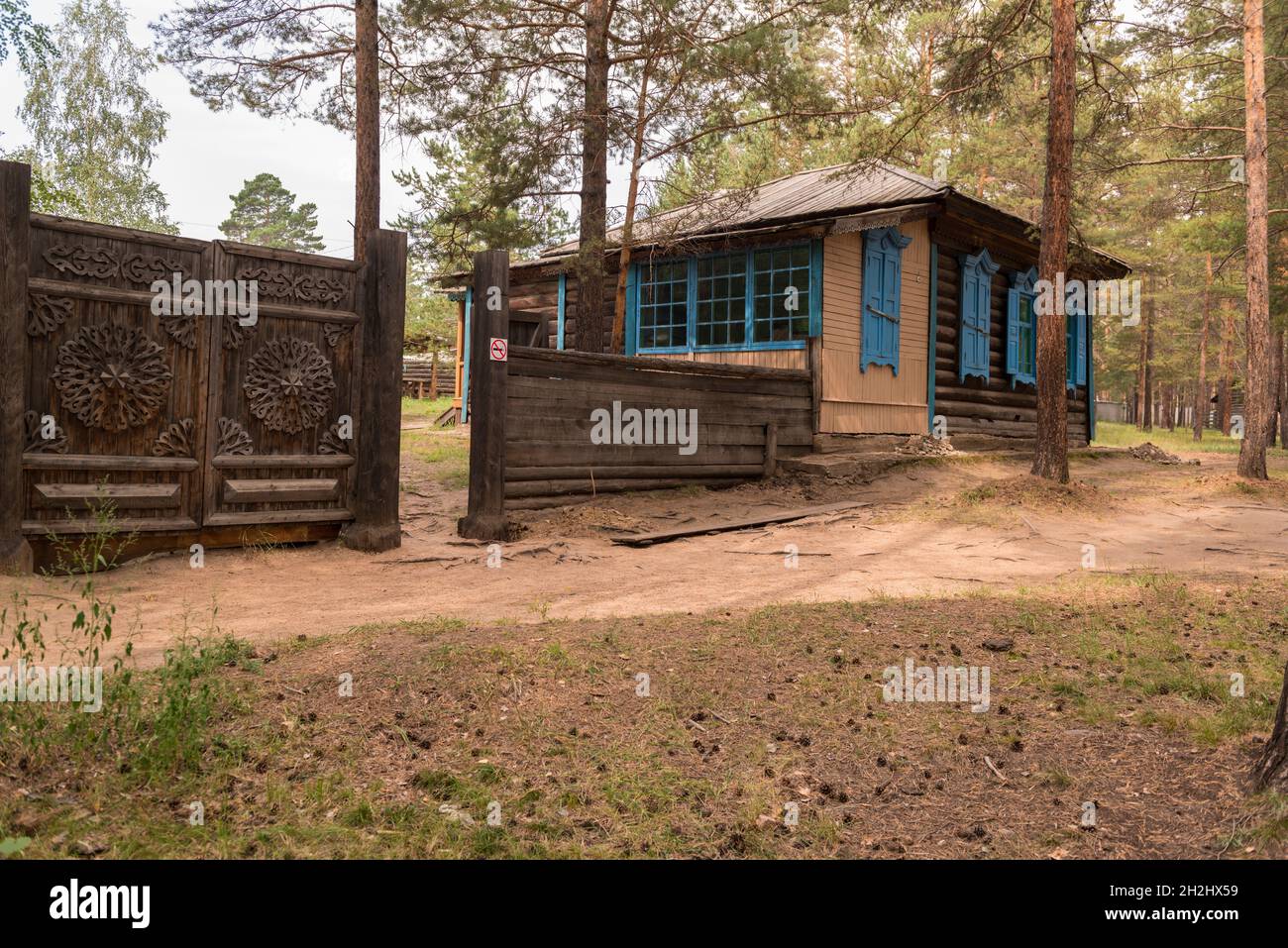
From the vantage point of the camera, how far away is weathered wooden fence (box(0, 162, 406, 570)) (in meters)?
6.94

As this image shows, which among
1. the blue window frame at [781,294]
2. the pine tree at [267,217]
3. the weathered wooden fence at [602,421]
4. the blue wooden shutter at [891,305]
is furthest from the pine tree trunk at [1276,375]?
the pine tree at [267,217]

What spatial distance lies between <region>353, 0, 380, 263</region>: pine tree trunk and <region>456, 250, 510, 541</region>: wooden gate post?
585 centimetres

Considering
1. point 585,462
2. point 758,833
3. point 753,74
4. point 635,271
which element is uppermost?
point 753,74

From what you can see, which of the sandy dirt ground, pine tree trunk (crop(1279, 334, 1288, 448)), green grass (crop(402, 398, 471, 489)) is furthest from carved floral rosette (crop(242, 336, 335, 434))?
pine tree trunk (crop(1279, 334, 1288, 448))

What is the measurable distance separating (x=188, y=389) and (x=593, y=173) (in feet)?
25.7

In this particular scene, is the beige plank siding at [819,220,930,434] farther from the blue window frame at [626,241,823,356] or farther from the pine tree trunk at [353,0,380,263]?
the pine tree trunk at [353,0,380,263]

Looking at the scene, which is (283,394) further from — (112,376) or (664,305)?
(664,305)

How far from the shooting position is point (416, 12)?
41.0 feet

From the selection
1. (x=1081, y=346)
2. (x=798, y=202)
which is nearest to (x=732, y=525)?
(x=798, y=202)

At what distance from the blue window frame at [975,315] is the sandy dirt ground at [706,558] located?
180 inches
